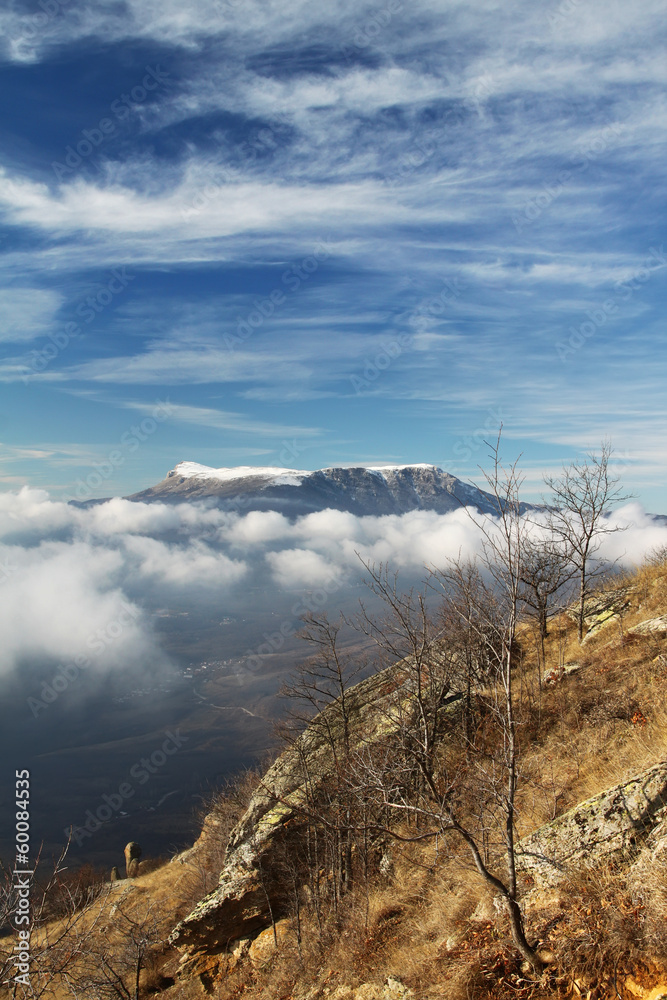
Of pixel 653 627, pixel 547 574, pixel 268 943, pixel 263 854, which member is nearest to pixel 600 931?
pixel 653 627

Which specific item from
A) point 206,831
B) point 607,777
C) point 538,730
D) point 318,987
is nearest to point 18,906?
point 318,987

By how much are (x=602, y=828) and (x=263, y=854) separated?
1568 cm

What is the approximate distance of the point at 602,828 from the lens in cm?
746

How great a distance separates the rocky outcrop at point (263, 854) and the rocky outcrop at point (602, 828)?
10118 millimetres

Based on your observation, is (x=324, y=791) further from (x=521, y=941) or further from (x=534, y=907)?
(x=521, y=941)

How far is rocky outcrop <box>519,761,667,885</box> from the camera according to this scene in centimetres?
716

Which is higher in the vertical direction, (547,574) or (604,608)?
(547,574)

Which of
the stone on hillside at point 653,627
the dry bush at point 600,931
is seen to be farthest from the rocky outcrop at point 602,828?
the stone on hillside at point 653,627

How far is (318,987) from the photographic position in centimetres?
1145

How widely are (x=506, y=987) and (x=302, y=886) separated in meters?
15.7

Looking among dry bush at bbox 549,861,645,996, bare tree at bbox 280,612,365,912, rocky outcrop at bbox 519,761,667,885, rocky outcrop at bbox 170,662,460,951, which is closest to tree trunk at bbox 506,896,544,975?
dry bush at bbox 549,861,645,996

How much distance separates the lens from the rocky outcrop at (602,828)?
282 inches

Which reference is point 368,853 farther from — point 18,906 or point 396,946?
point 18,906

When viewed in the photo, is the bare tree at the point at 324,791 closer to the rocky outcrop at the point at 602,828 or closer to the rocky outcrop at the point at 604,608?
the rocky outcrop at the point at 602,828
